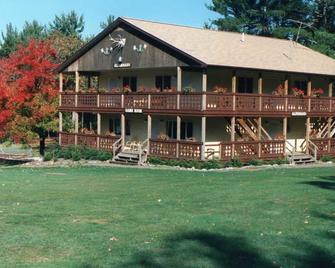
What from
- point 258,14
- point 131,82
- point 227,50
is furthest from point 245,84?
point 258,14

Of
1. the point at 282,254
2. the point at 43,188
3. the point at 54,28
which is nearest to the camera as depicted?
the point at 282,254

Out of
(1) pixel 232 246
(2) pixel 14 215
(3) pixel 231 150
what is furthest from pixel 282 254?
(3) pixel 231 150

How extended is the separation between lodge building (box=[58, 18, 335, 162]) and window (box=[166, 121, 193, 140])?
64 mm

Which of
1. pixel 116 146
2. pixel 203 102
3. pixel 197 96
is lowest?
pixel 116 146

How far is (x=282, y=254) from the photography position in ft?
31.9

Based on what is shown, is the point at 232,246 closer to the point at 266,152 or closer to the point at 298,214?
the point at 298,214

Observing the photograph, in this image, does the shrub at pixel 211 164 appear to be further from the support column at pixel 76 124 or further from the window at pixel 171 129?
the support column at pixel 76 124

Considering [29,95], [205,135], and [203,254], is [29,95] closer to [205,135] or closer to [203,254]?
[205,135]

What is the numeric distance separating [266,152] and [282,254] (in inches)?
1024

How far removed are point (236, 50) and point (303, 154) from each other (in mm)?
7644

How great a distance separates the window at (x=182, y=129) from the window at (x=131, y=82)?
4.37 metres

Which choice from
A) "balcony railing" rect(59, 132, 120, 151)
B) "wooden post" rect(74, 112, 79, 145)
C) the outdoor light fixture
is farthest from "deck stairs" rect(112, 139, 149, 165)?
the outdoor light fixture

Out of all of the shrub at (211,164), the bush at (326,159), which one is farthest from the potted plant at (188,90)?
the bush at (326,159)

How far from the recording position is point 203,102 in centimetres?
3278
